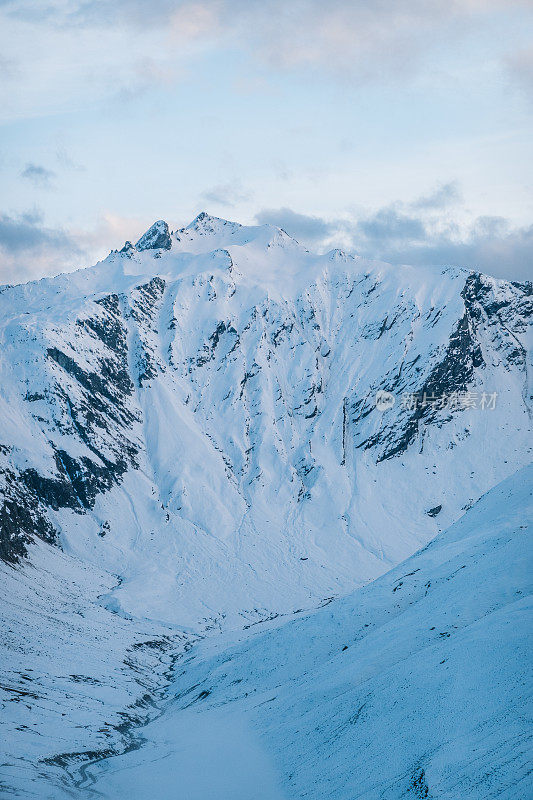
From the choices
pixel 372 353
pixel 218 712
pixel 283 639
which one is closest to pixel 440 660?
pixel 218 712

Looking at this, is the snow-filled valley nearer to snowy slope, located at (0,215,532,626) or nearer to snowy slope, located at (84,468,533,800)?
snowy slope, located at (84,468,533,800)

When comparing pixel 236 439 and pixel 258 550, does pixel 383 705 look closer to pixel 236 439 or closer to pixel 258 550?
pixel 258 550

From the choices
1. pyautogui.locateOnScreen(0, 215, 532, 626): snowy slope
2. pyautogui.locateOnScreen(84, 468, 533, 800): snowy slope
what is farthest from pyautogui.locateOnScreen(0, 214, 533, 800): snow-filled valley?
pyautogui.locateOnScreen(0, 215, 532, 626): snowy slope

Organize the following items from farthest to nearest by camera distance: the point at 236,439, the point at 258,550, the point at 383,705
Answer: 1. the point at 236,439
2. the point at 258,550
3. the point at 383,705

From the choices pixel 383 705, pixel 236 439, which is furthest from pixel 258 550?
pixel 383 705

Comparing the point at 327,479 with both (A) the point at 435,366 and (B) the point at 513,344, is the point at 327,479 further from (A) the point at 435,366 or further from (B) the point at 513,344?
(B) the point at 513,344
